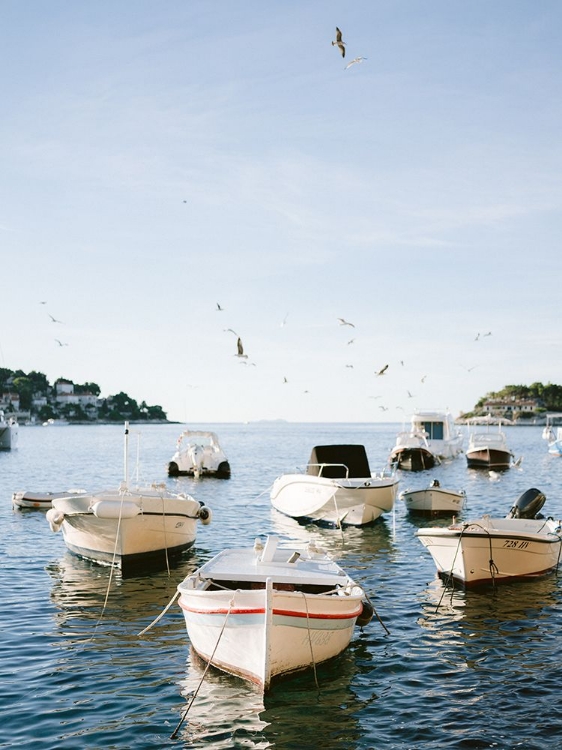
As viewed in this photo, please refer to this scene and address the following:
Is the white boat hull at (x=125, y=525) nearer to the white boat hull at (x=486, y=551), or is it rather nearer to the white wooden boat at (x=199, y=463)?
the white boat hull at (x=486, y=551)

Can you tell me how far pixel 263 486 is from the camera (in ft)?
150

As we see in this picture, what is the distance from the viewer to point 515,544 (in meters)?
16.2

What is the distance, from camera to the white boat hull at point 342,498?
85.0 feet

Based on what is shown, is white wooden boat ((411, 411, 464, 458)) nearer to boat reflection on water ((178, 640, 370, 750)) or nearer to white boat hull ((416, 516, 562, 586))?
white boat hull ((416, 516, 562, 586))

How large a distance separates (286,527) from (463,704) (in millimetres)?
17646

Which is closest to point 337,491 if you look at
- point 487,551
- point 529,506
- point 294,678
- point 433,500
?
point 433,500

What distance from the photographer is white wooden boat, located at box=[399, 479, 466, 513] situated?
29797 mm

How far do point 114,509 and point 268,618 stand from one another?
27.4 ft

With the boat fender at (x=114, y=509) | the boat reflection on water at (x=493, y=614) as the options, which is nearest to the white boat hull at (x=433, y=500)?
the boat reflection on water at (x=493, y=614)

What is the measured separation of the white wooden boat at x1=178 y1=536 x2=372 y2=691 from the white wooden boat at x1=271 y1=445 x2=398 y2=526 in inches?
512

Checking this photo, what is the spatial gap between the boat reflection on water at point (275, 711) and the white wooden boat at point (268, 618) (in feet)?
0.67

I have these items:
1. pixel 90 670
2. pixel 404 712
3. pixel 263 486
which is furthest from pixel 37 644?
pixel 263 486

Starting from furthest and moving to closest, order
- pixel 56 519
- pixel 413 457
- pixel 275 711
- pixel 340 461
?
pixel 413 457, pixel 340 461, pixel 56 519, pixel 275 711

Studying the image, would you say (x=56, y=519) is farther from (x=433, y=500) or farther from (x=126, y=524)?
(x=433, y=500)
